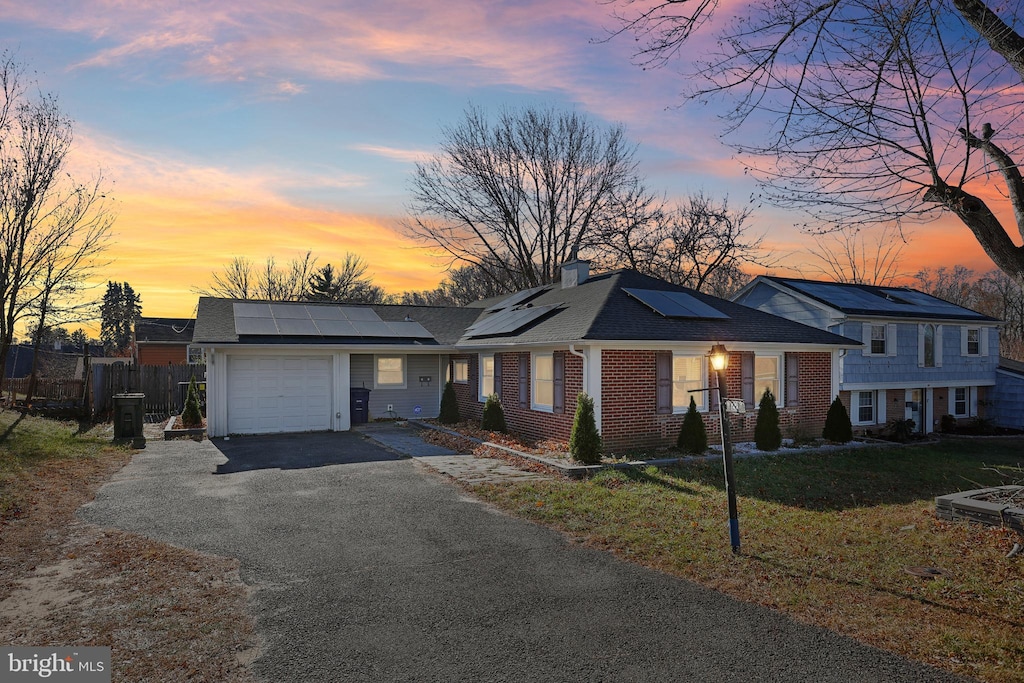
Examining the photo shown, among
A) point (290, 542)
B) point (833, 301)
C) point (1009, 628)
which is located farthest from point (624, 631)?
point (833, 301)

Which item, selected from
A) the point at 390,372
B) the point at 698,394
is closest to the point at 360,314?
the point at 390,372

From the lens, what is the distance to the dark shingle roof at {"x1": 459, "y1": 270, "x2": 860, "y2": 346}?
47.6 feet

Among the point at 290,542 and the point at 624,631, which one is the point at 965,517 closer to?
the point at 624,631

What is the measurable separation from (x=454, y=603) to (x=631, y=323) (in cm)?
1016

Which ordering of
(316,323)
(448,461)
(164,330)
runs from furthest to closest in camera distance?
(164,330) < (316,323) < (448,461)

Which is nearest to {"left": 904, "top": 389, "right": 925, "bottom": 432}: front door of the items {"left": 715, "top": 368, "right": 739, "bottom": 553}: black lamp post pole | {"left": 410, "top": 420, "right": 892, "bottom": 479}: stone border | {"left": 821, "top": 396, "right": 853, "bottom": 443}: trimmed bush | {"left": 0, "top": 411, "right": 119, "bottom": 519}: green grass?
{"left": 410, "top": 420, "right": 892, "bottom": 479}: stone border

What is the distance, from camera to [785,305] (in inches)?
897

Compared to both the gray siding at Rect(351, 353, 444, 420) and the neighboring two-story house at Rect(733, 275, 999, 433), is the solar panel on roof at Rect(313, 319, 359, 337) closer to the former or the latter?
the gray siding at Rect(351, 353, 444, 420)

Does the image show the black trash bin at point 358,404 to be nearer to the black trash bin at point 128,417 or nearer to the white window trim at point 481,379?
the white window trim at point 481,379

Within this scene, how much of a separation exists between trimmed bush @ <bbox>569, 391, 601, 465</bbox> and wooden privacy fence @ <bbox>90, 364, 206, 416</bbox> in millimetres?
16810

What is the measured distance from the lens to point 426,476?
12.1m

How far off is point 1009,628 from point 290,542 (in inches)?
302

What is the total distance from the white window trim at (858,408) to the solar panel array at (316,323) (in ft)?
49.5

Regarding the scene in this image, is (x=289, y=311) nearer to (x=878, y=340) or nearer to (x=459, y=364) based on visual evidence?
(x=459, y=364)
